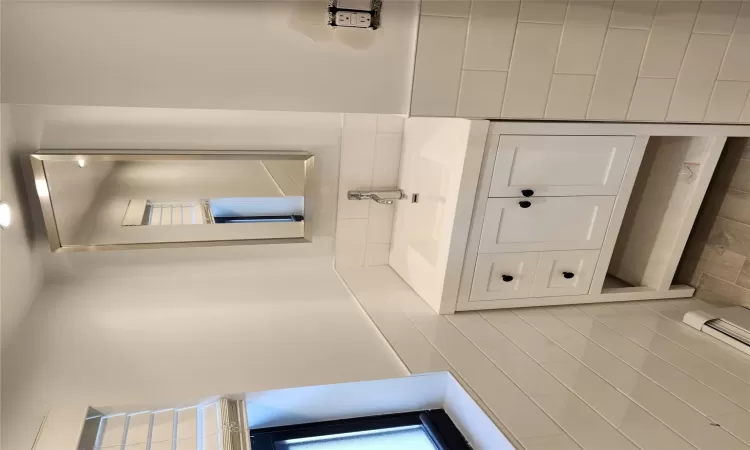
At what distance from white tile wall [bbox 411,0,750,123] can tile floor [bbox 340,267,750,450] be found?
559 millimetres

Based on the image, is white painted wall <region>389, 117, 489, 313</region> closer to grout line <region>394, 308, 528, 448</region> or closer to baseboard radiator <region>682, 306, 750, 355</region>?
grout line <region>394, 308, 528, 448</region>

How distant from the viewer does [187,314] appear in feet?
4.28

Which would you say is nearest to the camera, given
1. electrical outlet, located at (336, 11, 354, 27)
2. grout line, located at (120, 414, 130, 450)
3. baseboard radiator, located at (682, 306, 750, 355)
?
grout line, located at (120, 414, 130, 450)

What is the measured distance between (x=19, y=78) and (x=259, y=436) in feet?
2.73

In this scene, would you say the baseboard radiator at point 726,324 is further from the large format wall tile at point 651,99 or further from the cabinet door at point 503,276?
the large format wall tile at point 651,99

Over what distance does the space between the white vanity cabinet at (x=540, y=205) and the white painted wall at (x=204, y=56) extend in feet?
0.96

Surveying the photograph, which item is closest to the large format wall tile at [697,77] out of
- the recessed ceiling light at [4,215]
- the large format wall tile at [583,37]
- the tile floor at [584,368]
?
the large format wall tile at [583,37]

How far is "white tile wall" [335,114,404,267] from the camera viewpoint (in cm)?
149

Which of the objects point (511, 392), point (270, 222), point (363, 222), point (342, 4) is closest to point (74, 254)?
point (270, 222)

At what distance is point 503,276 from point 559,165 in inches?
13.1

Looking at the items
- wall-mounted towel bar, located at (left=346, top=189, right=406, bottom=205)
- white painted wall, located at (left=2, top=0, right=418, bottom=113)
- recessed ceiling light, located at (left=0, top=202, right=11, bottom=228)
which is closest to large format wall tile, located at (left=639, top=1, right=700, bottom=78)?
white painted wall, located at (left=2, top=0, right=418, bottom=113)

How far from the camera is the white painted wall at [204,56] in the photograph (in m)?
0.91

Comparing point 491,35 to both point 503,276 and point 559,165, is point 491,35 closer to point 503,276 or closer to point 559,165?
point 559,165

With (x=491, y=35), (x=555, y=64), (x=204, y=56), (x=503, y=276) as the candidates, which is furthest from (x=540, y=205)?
(x=204, y=56)
